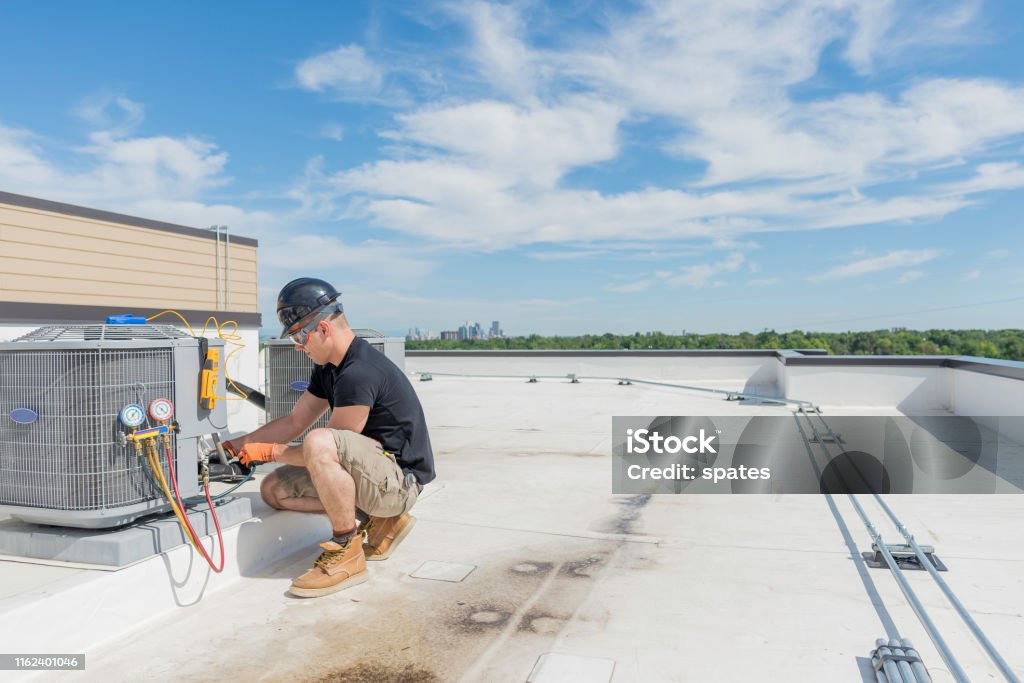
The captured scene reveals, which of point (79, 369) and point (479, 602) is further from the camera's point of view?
point (479, 602)

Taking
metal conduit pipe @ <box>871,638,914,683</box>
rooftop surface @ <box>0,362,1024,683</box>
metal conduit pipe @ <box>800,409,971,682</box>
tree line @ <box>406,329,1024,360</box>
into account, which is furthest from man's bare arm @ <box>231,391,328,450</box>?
tree line @ <box>406,329,1024,360</box>

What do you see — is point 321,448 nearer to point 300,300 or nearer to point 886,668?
point 300,300

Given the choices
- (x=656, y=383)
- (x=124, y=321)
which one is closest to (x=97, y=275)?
(x=124, y=321)

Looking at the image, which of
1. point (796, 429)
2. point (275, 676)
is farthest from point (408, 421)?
point (796, 429)

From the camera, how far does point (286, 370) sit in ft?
18.6

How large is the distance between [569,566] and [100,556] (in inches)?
91.4

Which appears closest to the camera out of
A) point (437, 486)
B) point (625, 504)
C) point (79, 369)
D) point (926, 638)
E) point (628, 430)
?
point (926, 638)

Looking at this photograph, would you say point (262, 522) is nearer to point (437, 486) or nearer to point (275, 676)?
point (275, 676)

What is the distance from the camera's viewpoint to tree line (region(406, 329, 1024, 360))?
27.0 m

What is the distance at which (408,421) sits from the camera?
3.79 m

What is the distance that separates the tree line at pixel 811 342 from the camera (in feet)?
88.5

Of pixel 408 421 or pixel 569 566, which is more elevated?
pixel 408 421

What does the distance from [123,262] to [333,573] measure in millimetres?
7971

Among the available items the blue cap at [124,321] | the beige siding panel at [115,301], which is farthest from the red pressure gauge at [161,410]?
the beige siding panel at [115,301]
